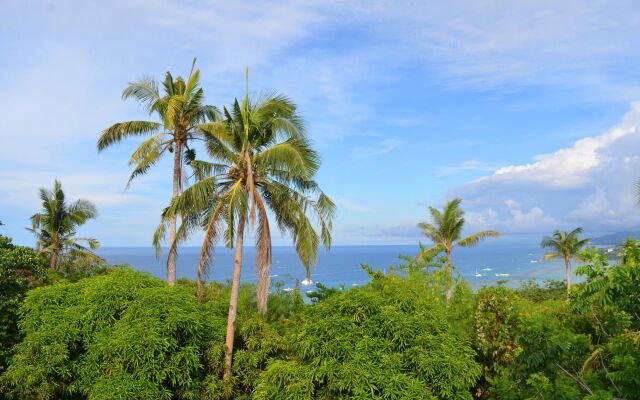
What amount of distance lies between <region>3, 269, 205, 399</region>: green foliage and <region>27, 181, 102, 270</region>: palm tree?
40.9 feet

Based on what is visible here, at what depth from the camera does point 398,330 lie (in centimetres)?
1002

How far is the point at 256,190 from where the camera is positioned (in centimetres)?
1201

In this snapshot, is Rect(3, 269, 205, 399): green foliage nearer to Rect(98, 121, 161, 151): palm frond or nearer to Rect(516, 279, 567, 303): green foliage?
Rect(98, 121, 161, 151): palm frond

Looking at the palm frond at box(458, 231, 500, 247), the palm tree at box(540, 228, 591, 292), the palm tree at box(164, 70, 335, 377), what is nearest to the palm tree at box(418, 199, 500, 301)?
the palm frond at box(458, 231, 500, 247)

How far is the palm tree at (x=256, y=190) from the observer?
38.7 ft

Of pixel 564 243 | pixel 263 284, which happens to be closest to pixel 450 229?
pixel 564 243

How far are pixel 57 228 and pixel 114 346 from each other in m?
16.8

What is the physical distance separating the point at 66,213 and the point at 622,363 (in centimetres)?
2539

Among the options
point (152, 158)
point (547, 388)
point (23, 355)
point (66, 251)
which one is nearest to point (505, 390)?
point (547, 388)

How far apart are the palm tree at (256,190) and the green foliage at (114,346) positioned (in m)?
1.07

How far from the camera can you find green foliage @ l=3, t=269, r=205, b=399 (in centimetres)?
1055

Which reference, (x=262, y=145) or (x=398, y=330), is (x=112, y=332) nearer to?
(x=262, y=145)

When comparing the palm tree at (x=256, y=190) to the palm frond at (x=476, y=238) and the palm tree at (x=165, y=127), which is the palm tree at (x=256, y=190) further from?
the palm frond at (x=476, y=238)

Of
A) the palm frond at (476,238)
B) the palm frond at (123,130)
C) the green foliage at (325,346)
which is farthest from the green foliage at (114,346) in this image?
the palm frond at (476,238)
